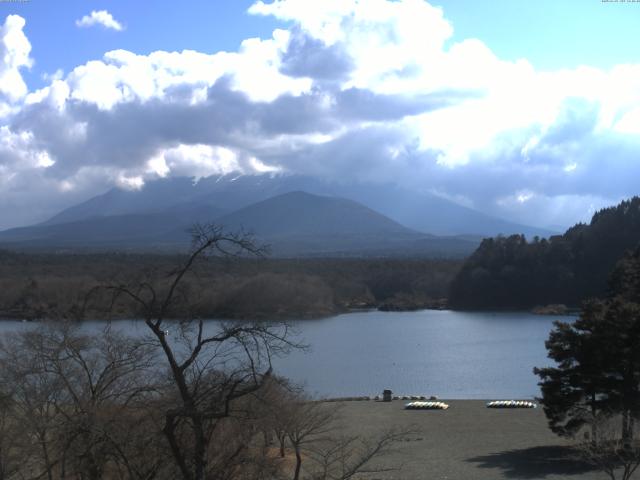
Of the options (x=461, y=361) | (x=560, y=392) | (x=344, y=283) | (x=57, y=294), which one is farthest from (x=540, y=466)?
(x=344, y=283)

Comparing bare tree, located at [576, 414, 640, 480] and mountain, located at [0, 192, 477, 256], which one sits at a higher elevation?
mountain, located at [0, 192, 477, 256]

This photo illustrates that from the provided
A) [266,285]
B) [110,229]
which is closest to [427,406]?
[266,285]

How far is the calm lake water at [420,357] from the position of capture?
1112 inches

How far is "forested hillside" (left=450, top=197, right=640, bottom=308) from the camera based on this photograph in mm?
63219

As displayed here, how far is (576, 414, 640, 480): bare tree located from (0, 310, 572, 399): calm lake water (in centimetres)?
967

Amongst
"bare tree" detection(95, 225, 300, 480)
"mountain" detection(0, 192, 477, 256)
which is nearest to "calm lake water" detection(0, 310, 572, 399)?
"bare tree" detection(95, 225, 300, 480)

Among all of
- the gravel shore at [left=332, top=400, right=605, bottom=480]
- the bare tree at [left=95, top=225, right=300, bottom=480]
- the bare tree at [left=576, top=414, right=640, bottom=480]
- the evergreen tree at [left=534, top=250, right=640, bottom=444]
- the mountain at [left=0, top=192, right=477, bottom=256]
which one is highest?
the mountain at [left=0, top=192, right=477, bottom=256]

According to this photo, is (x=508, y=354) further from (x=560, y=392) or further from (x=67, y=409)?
(x=67, y=409)

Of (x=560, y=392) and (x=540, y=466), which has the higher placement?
(x=560, y=392)

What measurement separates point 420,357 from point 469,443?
18.1 m

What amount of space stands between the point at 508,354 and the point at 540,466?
21765mm

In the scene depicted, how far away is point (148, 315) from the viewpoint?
5.61 metres

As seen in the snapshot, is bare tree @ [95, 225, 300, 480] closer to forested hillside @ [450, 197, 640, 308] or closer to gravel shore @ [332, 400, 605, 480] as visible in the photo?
gravel shore @ [332, 400, 605, 480]

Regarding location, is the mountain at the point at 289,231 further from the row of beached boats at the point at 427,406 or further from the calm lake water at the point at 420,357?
the row of beached boats at the point at 427,406
